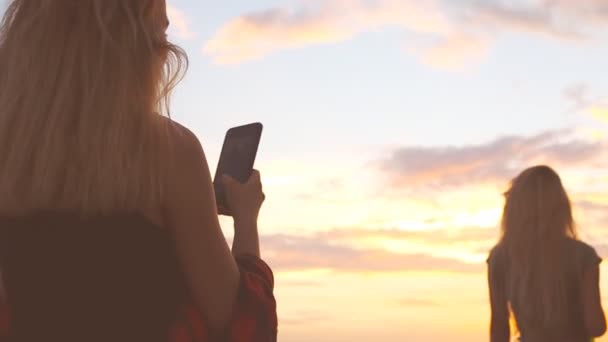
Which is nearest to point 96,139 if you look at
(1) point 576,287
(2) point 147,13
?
(2) point 147,13

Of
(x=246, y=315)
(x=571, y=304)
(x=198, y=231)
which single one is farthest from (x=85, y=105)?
(x=571, y=304)

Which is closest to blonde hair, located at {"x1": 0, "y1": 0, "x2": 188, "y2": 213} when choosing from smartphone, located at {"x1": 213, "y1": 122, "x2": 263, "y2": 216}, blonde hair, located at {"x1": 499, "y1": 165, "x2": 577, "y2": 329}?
smartphone, located at {"x1": 213, "y1": 122, "x2": 263, "y2": 216}

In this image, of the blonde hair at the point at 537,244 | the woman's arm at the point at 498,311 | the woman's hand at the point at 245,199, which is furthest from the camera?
the woman's arm at the point at 498,311

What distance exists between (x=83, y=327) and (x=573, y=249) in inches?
205

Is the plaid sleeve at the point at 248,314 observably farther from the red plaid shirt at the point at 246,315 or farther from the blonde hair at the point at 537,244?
the blonde hair at the point at 537,244

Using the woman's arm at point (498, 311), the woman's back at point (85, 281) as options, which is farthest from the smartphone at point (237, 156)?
the woman's arm at point (498, 311)

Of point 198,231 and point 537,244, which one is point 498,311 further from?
point 198,231

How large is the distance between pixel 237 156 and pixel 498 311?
478 centimetres

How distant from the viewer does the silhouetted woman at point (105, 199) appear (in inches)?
102

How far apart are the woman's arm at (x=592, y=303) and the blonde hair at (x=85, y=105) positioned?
16.4 feet

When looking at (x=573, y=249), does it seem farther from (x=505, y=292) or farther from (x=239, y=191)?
(x=239, y=191)

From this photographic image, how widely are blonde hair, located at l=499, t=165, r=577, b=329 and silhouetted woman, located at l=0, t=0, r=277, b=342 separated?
4.78 meters

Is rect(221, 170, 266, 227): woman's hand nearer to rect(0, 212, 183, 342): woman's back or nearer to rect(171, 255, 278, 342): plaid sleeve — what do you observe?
rect(171, 255, 278, 342): plaid sleeve

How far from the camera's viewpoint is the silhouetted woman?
102 inches
